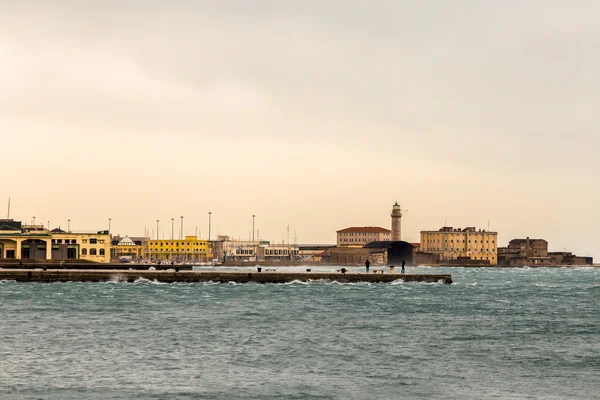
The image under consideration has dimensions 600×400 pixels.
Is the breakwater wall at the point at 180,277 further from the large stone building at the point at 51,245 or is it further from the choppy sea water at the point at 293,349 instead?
the large stone building at the point at 51,245

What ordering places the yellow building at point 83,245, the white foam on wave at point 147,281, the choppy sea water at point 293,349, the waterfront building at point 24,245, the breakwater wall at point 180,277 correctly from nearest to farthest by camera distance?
the choppy sea water at point 293,349, the white foam on wave at point 147,281, the breakwater wall at point 180,277, the waterfront building at point 24,245, the yellow building at point 83,245

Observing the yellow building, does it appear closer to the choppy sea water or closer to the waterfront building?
the waterfront building

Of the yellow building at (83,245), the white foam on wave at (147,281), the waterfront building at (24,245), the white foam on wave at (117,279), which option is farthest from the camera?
the yellow building at (83,245)

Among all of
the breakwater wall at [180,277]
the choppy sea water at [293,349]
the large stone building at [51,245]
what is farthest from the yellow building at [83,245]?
the choppy sea water at [293,349]

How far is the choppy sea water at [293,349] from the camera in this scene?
115ft

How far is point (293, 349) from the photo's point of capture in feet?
149

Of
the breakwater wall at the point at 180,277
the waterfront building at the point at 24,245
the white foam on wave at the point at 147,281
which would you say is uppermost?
the waterfront building at the point at 24,245

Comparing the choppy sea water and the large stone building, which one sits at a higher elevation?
the large stone building

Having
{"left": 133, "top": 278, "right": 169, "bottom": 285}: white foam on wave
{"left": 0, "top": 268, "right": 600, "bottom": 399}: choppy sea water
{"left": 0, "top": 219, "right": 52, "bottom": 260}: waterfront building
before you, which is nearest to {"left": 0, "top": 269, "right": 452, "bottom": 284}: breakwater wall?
{"left": 133, "top": 278, "right": 169, "bottom": 285}: white foam on wave

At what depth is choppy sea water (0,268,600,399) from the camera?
115 feet

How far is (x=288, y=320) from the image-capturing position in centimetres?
6100

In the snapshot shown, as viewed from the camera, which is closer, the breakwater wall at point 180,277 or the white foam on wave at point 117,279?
the breakwater wall at point 180,277

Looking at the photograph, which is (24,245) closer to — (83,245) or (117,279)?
(83,245)

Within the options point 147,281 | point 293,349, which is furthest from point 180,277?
point 293,349
